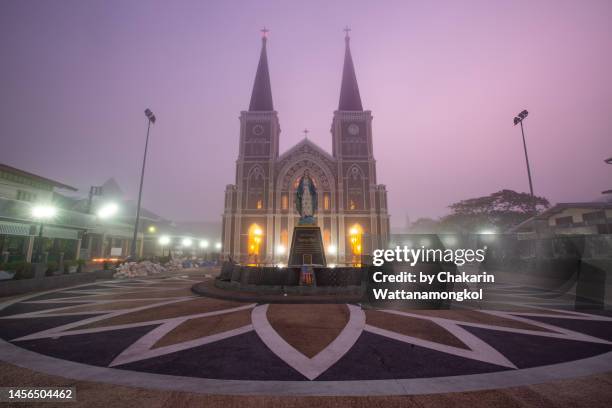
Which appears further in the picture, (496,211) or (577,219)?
(496,211)

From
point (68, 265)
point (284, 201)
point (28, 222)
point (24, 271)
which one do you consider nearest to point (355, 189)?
point (284, 201)

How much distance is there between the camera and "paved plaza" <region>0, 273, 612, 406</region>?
120 inches

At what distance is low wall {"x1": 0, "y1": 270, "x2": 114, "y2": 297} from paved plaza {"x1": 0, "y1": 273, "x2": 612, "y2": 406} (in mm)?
3626

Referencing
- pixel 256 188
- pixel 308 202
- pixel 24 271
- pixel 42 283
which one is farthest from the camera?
pixel 256 188

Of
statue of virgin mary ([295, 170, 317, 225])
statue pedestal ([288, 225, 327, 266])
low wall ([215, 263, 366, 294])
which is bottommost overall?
low wall ([215, 263, 366, 294])

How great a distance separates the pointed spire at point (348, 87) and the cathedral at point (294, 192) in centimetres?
151

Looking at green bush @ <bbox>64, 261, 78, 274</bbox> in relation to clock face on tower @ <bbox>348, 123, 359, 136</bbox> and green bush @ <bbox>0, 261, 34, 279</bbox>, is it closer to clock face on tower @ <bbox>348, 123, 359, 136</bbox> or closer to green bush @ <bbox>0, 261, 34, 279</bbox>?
green bush @ <bbox>0, 261, 34, 279</bbox>

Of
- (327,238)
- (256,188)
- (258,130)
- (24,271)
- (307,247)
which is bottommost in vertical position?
(24,271)

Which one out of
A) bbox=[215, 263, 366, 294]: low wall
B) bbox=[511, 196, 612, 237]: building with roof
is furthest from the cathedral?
bbox=[215, 263, 366, 294]: low wall

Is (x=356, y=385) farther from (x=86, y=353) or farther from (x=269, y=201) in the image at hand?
(x=269, y=201)

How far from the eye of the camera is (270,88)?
44906mm

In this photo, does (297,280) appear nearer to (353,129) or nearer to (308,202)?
(308,202)

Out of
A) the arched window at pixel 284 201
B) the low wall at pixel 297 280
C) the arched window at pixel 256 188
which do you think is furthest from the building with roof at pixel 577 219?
the arched window at pixel 256 188

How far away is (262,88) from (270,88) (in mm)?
1792
